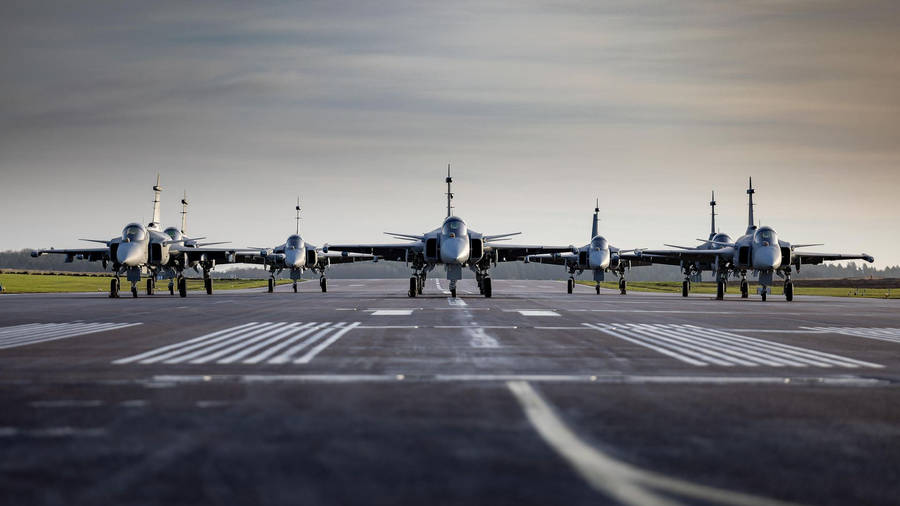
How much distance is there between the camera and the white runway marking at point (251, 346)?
917cm

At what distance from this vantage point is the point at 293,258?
45000 millimetres

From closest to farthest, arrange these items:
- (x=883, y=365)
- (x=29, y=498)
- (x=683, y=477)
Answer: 1. (x=29, y=498)
2. (x=683, y=477)
3. (x=883, y=365)

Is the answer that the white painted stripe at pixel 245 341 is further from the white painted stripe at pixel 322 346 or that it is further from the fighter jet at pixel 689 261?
the fighter jet at pixel 689 261

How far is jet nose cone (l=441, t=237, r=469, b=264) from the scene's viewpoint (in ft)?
102

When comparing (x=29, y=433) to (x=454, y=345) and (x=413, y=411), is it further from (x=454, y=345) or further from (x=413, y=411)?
(x=454, y=345)

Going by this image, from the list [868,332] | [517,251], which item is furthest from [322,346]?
[517,251]

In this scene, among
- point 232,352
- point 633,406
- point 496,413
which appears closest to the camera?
point 496,413

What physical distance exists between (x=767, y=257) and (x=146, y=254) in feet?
104

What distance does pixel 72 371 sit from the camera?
8.02 m

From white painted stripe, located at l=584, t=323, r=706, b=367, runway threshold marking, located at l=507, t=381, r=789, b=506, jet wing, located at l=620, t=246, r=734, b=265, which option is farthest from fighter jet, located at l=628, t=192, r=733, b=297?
runway threshold marking, located at l=507, t=381, r=789, b=506

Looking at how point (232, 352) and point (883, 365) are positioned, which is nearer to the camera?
point (883, 365)

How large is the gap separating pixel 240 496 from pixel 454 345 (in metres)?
7.97

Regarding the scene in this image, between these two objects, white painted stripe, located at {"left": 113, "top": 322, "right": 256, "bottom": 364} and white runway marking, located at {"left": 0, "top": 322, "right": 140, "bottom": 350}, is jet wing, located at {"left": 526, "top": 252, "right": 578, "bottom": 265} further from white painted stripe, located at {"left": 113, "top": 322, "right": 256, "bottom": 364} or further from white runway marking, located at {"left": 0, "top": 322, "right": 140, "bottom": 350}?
white painted stripe, located at {"left": 113, "top": 322, "right": 256, "bottom": 364}

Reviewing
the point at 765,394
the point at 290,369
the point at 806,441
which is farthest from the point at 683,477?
the point at 290,369
